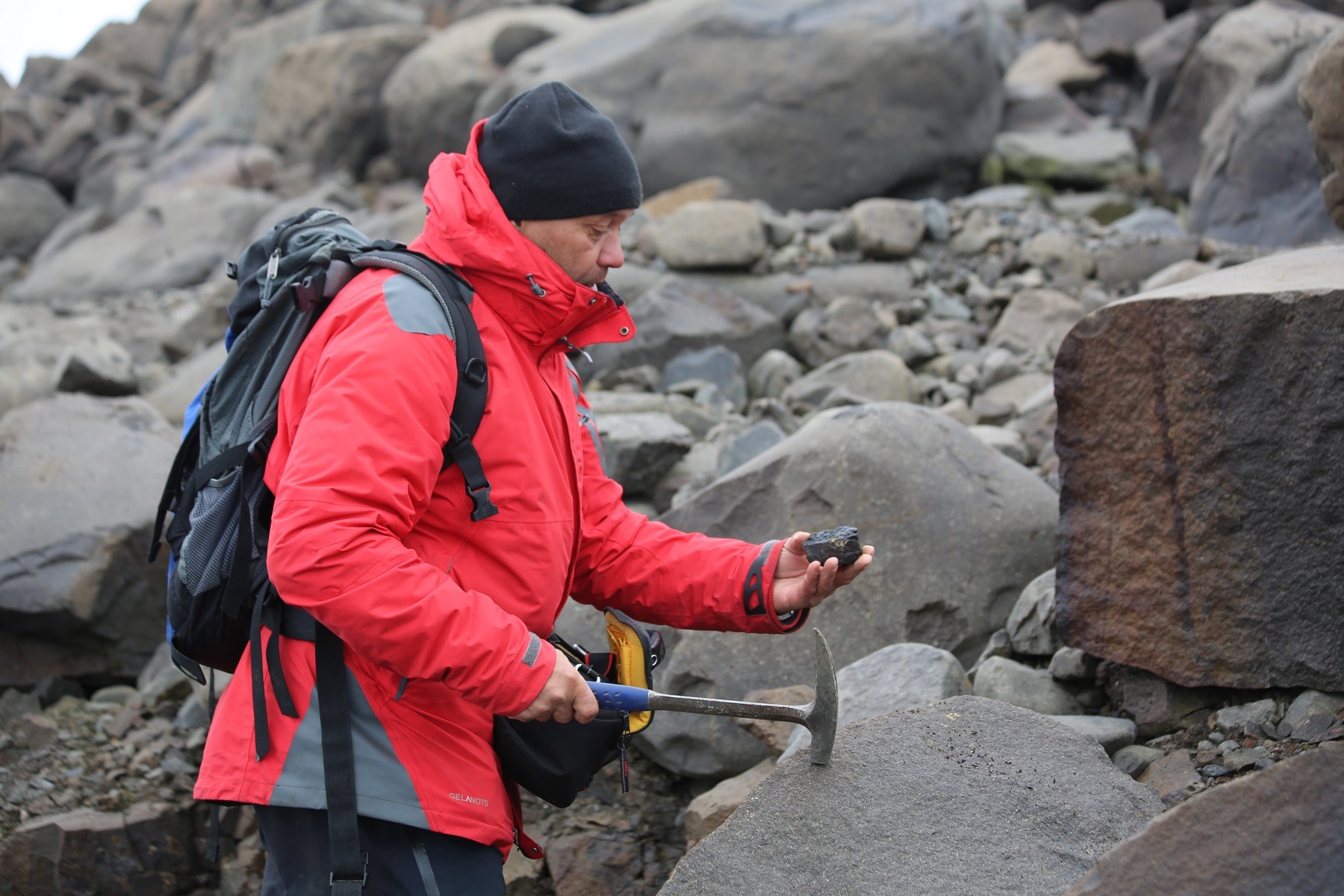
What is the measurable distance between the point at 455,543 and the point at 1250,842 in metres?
1.57

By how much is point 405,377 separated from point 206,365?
19.7 ft

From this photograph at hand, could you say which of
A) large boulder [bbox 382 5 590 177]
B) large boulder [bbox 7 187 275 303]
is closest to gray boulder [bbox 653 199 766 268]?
large boulder [bbox 382 5 590 177]

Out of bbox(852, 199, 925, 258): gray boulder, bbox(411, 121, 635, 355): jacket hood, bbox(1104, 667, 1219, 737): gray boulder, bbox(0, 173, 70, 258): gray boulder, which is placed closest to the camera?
bbox(411, 121, 635, 355): jacket hood

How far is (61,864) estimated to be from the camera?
382 cm

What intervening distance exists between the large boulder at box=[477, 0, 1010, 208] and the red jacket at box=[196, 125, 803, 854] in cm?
768

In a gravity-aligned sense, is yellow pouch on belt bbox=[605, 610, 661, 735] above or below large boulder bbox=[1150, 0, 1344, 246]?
above

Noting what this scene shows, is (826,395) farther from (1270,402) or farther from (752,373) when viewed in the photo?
(1270,402)

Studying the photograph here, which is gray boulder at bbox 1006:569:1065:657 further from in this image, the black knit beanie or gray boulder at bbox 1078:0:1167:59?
gray boulder at bbox 1078:0:1167:59

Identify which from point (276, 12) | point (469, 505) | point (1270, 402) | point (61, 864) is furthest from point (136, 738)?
point (276, 12)

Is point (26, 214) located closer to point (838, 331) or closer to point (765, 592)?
point (838, 331)

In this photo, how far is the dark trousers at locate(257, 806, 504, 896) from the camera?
2.19 m

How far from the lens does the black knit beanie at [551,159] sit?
241 cm

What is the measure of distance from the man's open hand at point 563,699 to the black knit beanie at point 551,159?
3.30 ft

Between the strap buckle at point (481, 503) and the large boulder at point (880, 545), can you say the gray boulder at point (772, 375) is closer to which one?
the large boulder at point (880, 545)
